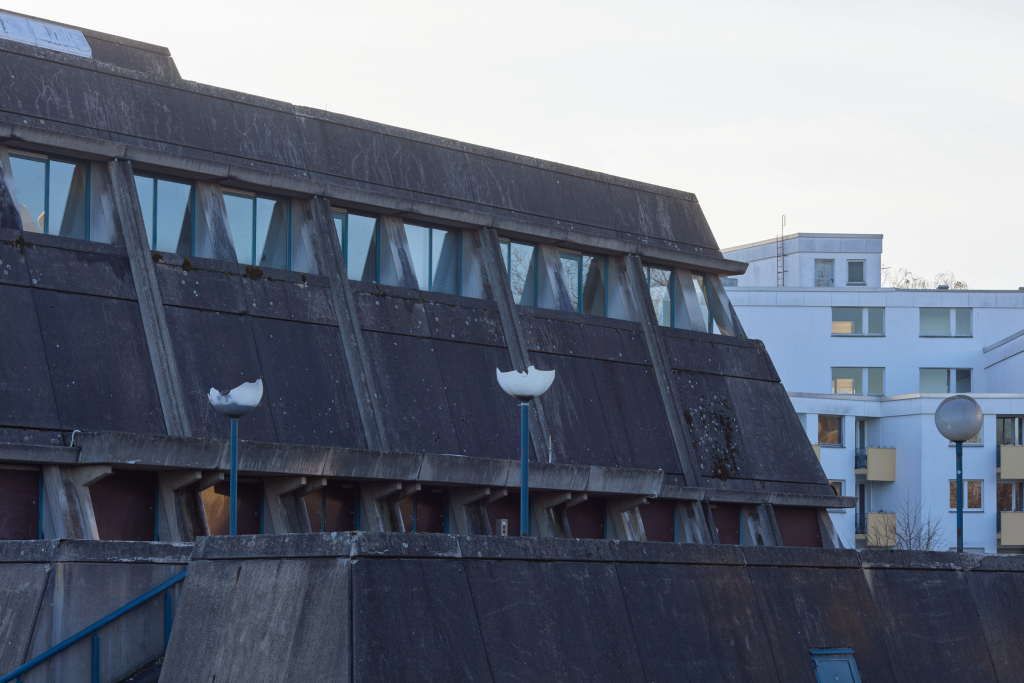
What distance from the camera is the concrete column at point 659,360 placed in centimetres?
2841

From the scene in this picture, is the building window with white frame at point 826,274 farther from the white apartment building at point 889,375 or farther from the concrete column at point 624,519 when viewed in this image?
the concrete column at point 624,519

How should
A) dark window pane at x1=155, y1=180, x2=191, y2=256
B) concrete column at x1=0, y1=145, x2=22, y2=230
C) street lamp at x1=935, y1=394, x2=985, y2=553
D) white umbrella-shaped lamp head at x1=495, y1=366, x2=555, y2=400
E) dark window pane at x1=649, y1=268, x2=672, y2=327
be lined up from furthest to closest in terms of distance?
dark window pane at x1=649, y1=268, x2=672, y2=327
dark window pane at x1=155, y1=180, x2=191, y2=256
concrete column at x1=0, y1=145, x2=22, y2=230
street lamp at x1=935, y1=394, x2=985, y2=553
white umbrella-shaped lamp head at x1=495, y1=366, x2=555, y2=400

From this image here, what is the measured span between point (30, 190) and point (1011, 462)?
43160 mm

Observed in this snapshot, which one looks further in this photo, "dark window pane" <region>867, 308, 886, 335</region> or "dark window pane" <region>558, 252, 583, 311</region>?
"dark window pane" <region>867, 308, 886, 335</region>

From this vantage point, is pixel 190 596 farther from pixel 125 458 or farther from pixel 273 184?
pixel 273 184

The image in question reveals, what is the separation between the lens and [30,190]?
21812 millimetres

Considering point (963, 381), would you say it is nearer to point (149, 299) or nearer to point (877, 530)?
point (877, 530)

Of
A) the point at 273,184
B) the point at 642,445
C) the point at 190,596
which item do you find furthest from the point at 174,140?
the point at 190,596

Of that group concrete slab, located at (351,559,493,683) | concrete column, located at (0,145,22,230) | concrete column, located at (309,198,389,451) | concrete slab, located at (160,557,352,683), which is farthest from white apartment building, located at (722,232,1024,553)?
concrete slab, located at (160,557,352,683)

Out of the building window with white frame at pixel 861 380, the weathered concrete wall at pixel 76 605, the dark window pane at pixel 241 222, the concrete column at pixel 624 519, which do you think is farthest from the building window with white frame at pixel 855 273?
the weathered concrete wall at pixel 76 605

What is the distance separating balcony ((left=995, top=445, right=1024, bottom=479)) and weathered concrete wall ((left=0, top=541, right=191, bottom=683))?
47354mm

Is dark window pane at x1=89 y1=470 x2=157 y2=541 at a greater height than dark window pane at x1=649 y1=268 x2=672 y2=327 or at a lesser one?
lesser

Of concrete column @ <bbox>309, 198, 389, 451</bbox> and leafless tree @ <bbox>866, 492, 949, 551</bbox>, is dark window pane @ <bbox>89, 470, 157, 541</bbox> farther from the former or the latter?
leafless tree @ <bbox>866, 492, 949, 551</bbox>

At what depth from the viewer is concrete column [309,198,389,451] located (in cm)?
2344
